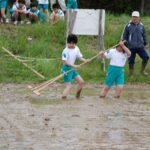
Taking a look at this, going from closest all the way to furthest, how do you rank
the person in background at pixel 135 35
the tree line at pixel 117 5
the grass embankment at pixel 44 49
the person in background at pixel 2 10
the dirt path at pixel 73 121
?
the dirt path at pixel 73 121, the person in background at pixel 135 35, the grass embankment at pixel 44 49, the person in background at pixel 2 10, the tree line at pixel 117 5

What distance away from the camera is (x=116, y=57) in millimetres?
14625

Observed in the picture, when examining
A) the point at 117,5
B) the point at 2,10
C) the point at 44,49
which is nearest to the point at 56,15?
the point at 2,10

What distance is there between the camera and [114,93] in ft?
50.6

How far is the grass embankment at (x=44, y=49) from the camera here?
683 inches

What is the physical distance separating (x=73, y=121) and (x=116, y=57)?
3614mm

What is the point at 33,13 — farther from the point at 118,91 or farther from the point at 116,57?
the point at 118,91

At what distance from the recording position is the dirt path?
31.2 ft

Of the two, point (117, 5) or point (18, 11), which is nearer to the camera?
point (18, 11)

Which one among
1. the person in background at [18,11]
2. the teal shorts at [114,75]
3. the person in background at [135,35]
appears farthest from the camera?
the person in background at [18,11]

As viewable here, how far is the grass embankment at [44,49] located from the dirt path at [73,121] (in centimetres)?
176

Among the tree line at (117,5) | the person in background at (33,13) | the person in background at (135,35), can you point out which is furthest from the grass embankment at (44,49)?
the tree line at (117,5)

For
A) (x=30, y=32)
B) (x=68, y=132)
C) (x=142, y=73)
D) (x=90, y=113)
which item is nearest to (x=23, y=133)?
(x=68, y=132)

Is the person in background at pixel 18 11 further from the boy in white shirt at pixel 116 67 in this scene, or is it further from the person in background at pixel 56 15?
the boy in white shirt at pixel 116 67

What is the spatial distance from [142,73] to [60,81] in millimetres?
2245
